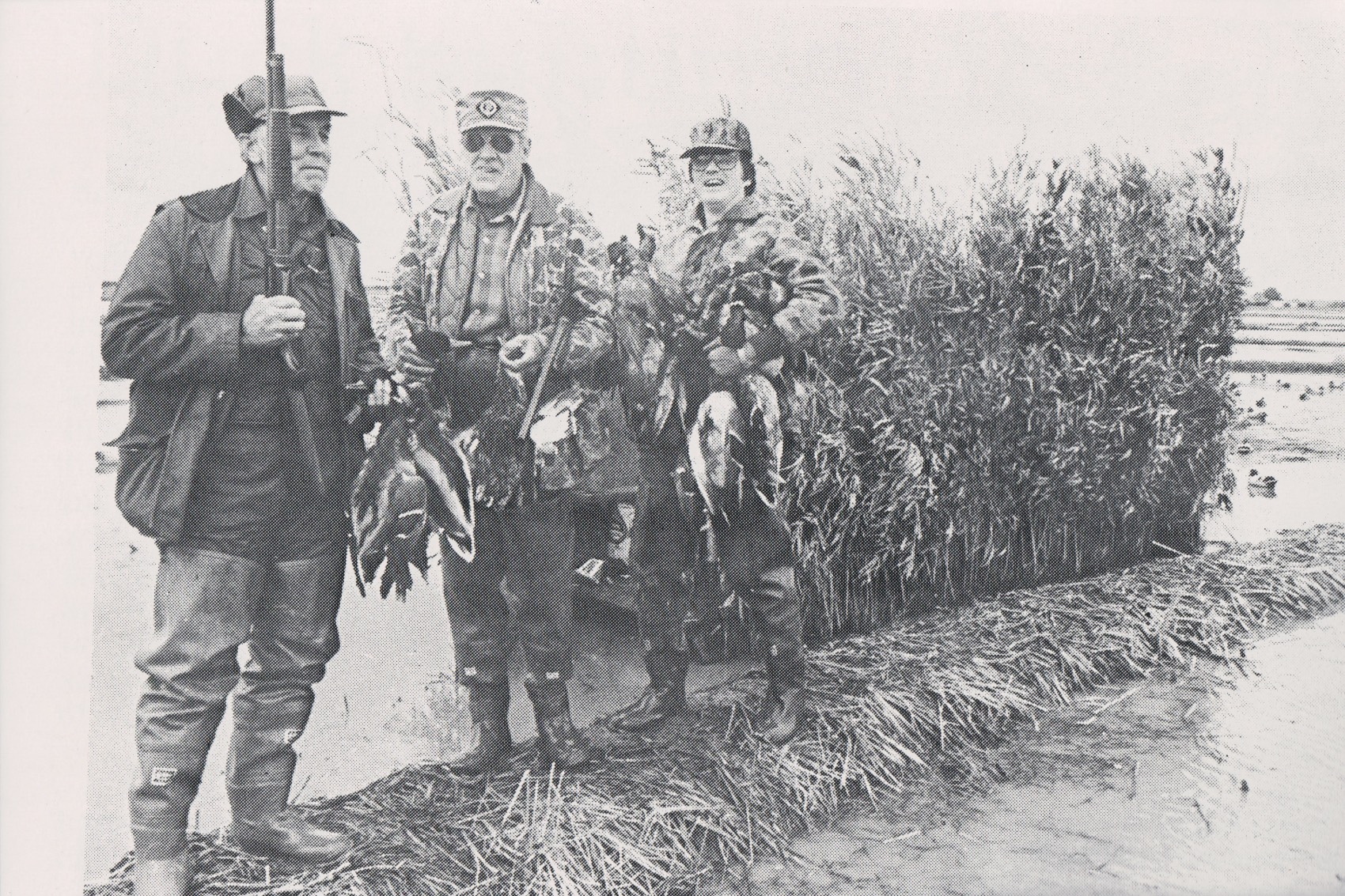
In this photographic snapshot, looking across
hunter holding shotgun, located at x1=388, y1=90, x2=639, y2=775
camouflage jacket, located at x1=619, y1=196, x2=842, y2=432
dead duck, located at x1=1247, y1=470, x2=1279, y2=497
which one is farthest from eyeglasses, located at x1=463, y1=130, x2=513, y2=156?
dead duck, located at x1=1247, y1=470, x2=1279, y2=497

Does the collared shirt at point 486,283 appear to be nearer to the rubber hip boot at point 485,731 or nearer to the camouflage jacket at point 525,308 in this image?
the camouflage jacket at point 525,308

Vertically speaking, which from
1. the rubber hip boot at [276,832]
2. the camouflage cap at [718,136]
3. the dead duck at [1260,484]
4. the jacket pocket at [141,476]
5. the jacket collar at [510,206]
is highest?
the camouflage cap at [718,136]

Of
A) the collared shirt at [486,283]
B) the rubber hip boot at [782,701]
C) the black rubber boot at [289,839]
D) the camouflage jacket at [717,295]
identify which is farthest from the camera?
the rubber hip boot at [782,701]

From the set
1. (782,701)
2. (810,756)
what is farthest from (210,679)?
(810,756)

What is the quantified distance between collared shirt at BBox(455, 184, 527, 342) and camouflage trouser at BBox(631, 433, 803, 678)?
2.05 feet

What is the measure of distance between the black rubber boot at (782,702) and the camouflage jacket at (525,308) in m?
0.91

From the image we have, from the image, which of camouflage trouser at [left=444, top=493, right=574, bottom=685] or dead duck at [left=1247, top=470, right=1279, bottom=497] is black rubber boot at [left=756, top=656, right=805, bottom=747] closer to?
camouflage trouser at [left=444, top=493, right=574, bottom=685]

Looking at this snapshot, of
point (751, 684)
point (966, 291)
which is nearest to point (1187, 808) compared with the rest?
point (751, 684)

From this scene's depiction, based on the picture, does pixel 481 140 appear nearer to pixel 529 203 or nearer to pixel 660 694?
pixel 529 203

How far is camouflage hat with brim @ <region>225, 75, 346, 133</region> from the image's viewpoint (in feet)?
10.5

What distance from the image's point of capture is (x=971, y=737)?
3.88 meters

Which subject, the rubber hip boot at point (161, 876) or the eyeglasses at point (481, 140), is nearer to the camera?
the rubber hip boot at point (161, 876)

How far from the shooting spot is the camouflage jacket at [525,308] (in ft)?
10.9

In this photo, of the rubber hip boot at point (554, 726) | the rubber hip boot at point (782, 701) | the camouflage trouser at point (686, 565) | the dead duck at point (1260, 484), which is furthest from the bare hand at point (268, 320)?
the dead duck at point (1260, 484)
